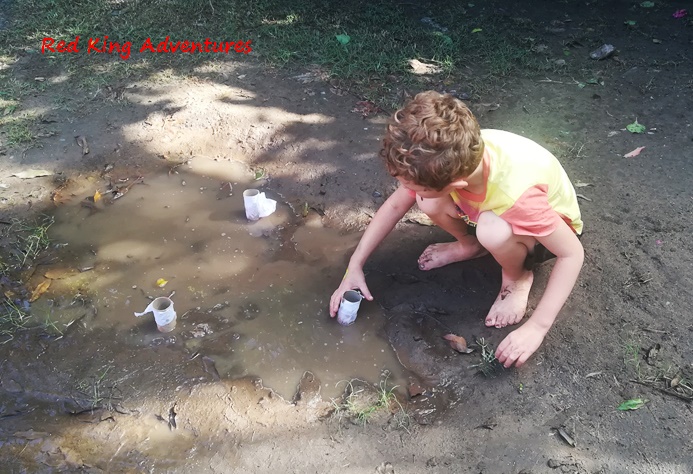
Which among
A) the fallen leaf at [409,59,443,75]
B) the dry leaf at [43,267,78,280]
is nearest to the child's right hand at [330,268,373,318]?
the dry leaf at [43,267,78,280]

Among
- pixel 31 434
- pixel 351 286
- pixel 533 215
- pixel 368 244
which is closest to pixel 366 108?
pixel 368 244

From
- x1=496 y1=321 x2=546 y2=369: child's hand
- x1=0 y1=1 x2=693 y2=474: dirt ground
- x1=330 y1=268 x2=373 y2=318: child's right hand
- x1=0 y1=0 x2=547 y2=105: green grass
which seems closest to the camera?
x1=0 y1=1 x2=693 y2=474: dirt ground

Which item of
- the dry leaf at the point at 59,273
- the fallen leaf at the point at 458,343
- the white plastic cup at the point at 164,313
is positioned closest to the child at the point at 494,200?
the fallen leaf at the point at 458,343

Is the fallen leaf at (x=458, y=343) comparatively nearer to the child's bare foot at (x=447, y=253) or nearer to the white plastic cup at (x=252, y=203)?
the child's bare foot at (x=447, y=253)

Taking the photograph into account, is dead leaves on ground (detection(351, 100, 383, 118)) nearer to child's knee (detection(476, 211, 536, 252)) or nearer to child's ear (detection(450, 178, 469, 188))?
child's knee (detection(476, 211, 536, 252))

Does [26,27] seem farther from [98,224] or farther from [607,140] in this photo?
[607,140]

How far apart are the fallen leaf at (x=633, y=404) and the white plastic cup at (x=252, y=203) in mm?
2180

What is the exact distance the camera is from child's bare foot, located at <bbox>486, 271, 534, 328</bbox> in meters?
2.74

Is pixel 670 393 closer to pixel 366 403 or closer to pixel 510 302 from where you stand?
pixel 510 302

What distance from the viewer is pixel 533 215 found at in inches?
89.2

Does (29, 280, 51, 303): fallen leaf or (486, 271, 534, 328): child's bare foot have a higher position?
(486, 271, 534, 328): child's bare foot

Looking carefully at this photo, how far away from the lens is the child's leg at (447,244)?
2719 mm

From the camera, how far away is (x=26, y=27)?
5207mm

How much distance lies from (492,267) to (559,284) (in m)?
0.76
